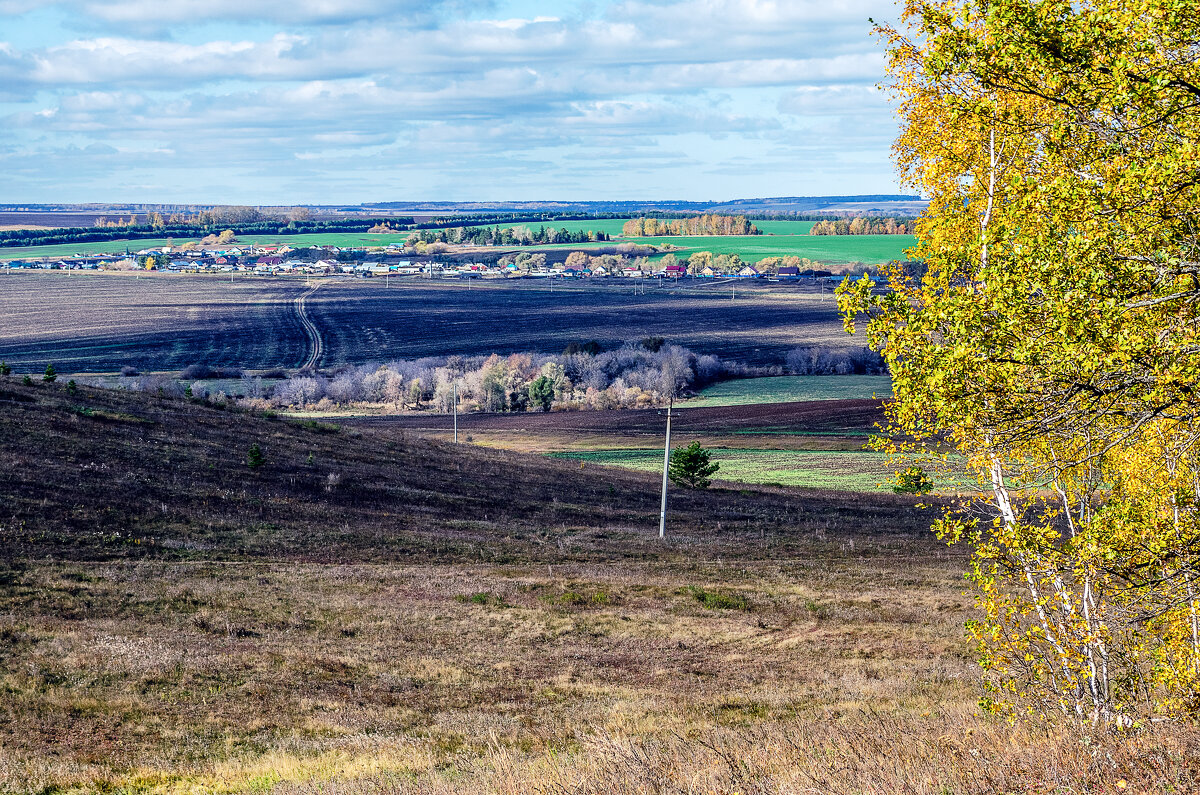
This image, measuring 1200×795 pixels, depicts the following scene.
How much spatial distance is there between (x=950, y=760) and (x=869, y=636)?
14.3 m

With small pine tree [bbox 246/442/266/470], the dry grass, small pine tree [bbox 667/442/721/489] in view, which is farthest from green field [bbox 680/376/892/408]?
the dry grass

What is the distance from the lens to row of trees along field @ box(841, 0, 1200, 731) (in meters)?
8.30

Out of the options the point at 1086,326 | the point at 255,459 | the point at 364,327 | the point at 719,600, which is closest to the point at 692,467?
the point at 255,459

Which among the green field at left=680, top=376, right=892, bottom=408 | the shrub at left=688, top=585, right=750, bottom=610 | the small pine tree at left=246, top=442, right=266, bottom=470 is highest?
the small pine tree at left=246, top=442, right=266, bottom=470

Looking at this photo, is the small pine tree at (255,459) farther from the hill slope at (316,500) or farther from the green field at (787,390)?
the green field at (787,390)

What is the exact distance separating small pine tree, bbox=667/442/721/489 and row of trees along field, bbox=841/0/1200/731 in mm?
45141

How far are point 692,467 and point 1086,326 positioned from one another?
161 feet

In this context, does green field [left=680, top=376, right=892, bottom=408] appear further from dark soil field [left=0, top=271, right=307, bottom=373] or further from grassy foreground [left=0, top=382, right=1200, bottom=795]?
dark soil field [left=0, top=271, right=307, bottom=373]

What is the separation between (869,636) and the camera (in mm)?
24391

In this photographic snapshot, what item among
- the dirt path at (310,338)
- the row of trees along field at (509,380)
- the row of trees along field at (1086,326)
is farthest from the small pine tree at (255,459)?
the dirt path at (310,338)

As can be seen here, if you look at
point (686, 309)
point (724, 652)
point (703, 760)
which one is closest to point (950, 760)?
point (703, 760)

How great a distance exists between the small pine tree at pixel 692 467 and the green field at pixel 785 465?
7594 millimetres

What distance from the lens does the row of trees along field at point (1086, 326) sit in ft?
27.2

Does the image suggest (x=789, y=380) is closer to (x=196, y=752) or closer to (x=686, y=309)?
(x=686, y=309)
